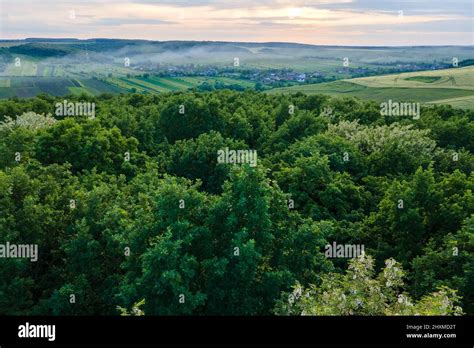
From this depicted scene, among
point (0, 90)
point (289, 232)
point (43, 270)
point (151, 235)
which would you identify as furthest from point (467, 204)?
point (0, 90)

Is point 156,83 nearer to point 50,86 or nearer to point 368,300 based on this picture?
point 50,86

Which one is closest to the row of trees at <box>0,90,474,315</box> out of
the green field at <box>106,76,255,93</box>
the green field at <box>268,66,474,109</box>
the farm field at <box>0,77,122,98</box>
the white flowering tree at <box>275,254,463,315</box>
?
the white flowering tree at <box>275,254,463,315</box>

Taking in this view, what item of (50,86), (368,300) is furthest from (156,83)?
Answer: (368,300)

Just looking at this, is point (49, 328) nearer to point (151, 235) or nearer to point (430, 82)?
point (151, 235)

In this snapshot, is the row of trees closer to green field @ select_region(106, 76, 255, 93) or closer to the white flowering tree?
the white flowering tree

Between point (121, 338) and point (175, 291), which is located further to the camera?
point (175, 291)

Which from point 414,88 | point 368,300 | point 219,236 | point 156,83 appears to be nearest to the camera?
point 368,300

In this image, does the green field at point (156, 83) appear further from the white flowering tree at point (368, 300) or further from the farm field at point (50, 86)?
the white flowering tree at point (368, 300)

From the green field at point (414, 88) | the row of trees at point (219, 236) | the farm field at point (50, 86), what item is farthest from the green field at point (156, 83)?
the row of trees at point (219, 236)
